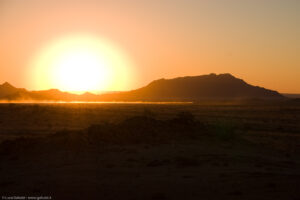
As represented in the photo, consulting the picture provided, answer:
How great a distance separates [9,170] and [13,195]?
353cm

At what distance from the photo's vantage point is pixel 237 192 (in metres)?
10.0

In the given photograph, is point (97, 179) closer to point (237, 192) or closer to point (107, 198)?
point (107, 198)

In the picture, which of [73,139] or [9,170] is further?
[73,139]

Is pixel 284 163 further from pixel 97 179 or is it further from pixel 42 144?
pixel 42 144

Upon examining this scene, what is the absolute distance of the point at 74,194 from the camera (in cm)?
998

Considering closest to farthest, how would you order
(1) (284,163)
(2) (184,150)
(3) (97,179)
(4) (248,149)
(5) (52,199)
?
(5) (52,199) → (3) (97,179) → (1) (284,163) → (2) (184,150) → (4) (248,149)

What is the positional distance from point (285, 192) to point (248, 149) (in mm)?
7845

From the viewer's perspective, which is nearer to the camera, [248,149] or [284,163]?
[284,163]

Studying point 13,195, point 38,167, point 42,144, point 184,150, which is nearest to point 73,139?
point 42,144

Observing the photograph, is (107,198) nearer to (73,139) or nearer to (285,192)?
(285,192)

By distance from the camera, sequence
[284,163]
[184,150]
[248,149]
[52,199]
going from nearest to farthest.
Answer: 1. [52,199]
2. [284,163]
3. [184,150]
4. [248,149]

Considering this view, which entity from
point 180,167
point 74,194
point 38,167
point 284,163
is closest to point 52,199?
point 74,194

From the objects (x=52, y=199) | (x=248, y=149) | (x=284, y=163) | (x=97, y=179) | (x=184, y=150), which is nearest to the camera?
(x=52, y=199)

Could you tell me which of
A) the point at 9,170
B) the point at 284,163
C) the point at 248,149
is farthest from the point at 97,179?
the point at 248,149
